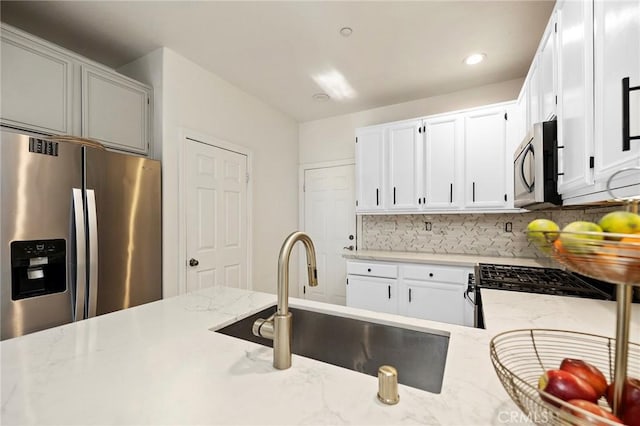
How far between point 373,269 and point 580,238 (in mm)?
2593

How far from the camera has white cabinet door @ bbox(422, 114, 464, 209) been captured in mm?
2842

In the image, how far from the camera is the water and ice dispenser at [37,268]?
4.86ft

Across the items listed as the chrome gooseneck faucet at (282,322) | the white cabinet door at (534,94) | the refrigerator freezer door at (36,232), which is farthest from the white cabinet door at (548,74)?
the refrigerator freezer door at (36,232)

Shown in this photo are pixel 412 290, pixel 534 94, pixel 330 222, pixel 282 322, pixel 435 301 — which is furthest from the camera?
pixel 330 222

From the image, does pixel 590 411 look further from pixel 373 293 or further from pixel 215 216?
pixel 215 216

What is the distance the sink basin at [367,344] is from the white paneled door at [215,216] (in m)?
1.51

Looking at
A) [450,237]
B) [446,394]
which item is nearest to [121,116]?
[446,394]

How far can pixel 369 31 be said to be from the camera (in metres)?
2.15

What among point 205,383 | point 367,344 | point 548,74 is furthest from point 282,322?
point 548,74

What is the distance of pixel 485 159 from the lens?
2725mm

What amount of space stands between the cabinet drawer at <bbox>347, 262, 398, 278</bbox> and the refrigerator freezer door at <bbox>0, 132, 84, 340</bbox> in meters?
2.26

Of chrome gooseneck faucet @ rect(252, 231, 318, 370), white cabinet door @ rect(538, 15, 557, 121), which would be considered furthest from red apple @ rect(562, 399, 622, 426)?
white cabinet door @ rect(538, 15, 557, 121)

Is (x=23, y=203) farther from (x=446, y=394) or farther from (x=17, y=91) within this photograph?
(x=446, y=394)

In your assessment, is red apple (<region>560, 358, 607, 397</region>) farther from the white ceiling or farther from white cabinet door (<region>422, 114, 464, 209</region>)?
white cabinet door (<region>422, 114, 464, 209</region>)
